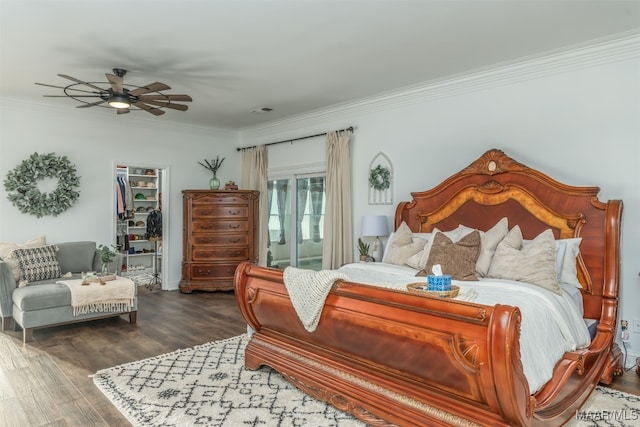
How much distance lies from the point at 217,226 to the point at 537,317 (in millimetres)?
5344

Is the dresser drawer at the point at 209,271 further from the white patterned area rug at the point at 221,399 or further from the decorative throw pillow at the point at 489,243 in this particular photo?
the decorative throw pillow at the point at 489,243

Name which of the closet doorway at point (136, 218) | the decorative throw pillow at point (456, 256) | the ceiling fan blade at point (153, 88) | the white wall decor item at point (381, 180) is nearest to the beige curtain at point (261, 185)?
the closet doorway at point (136, 218)

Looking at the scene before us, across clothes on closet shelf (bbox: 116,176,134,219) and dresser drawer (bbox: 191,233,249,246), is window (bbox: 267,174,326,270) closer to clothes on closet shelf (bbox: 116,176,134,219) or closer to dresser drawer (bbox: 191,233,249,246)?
dresser drawer (bbox: 191,233,249,246)

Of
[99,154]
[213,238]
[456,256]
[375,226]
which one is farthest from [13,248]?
[456,256]

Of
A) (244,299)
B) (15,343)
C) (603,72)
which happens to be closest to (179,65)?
(244,299)

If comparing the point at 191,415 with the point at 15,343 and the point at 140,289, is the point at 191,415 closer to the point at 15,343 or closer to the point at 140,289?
the point at 15,343

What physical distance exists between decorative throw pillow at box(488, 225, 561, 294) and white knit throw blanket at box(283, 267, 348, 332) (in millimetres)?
1453

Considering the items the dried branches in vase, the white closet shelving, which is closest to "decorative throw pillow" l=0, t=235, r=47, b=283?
the dried branches in vase

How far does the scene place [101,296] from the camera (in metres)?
4.70

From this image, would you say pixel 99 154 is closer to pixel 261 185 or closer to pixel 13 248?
pixel 13 248

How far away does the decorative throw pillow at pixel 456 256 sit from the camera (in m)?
3.41

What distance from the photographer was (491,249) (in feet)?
12.0

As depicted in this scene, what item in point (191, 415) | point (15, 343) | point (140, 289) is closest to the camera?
point (191, 415)

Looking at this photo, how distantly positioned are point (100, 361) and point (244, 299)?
1.50 m
